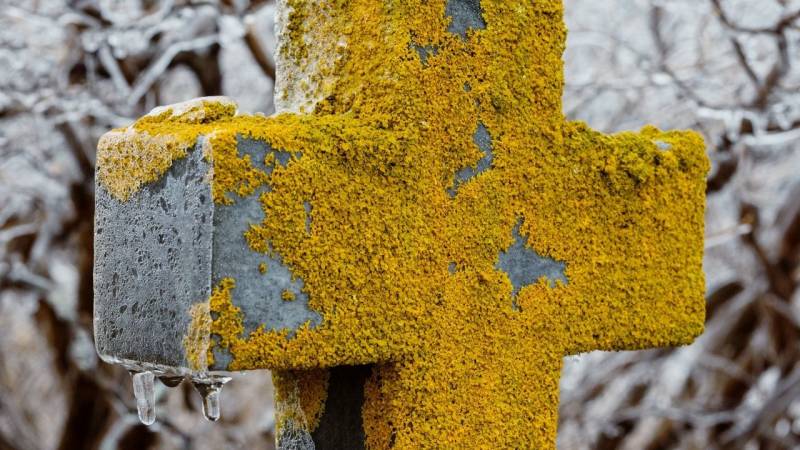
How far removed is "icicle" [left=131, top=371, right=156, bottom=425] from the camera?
1.88 meters

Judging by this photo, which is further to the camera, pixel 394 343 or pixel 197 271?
pixel 394 343

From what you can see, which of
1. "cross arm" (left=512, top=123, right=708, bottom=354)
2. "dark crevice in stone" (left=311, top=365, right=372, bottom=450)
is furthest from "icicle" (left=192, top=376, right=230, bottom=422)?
"cross arm" (left=512, top=123, right=708, bottom=354)

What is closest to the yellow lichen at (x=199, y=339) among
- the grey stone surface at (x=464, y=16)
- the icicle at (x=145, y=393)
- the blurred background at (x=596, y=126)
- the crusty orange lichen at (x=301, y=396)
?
the icicle at (x=145, y=393)

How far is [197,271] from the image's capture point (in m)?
1.59

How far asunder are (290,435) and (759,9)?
6059 millimetres

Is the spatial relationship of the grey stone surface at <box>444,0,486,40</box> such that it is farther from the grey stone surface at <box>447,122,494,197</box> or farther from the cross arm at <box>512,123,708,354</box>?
the cross arm at <box>512,123,708,354</box>

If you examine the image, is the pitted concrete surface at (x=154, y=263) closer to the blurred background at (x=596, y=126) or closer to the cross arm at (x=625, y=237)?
the cross arm at (x=625, y=237)

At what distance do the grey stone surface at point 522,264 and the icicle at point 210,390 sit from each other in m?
0.60

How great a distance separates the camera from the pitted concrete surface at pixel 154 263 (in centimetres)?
160

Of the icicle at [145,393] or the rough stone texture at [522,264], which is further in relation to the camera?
the rough stone texture at [522,264]

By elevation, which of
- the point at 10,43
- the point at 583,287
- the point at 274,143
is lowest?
the point at 10,43

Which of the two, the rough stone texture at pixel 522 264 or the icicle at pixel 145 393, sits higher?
the rough stone texture at pixel 522 264

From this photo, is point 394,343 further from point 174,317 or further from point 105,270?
point 105,270

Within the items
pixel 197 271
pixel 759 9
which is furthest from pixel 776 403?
pixel 197 271
